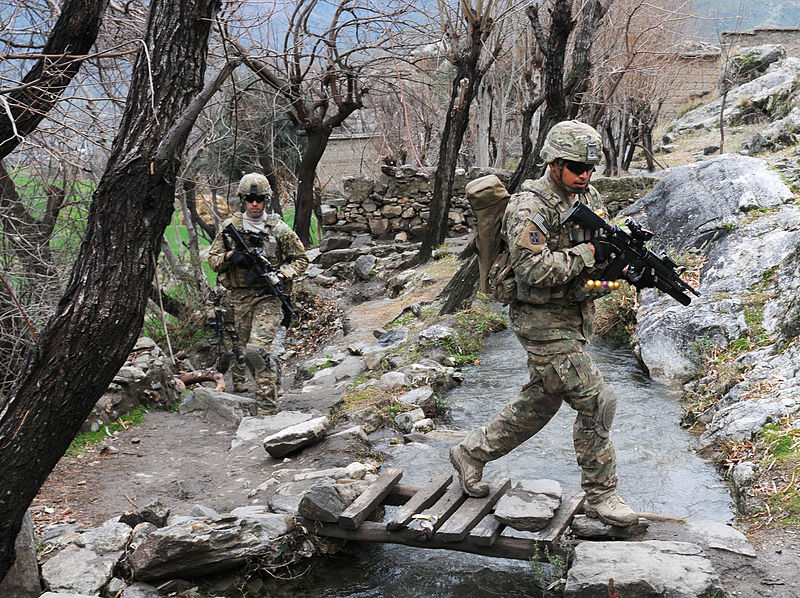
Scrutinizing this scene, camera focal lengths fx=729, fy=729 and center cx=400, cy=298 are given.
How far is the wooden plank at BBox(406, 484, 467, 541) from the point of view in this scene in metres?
3.78

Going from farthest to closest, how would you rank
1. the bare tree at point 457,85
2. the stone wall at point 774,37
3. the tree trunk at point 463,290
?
the stone wall at point 774,37 → the bare tree at point 457,85 → the tree trunk at point 463,290

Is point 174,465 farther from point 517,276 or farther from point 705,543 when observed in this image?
point 705,543

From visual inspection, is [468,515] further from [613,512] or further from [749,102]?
[749,102]

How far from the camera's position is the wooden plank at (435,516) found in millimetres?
3782

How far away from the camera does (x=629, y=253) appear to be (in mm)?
3777

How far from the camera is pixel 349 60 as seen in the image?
1304 centimetres

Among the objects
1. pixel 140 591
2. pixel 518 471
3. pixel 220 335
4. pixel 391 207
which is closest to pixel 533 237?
pixel 518 471

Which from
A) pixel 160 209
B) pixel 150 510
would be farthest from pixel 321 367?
pixel 160 209

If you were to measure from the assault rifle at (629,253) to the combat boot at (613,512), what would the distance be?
1130 mm

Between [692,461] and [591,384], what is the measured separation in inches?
73.9

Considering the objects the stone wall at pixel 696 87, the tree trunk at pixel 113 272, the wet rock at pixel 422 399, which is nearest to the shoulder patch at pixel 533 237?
the tree trunk at pixel 113 272

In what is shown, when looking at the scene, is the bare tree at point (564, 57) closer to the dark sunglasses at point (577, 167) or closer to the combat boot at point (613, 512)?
the dark sunglasses at point (577, 167)

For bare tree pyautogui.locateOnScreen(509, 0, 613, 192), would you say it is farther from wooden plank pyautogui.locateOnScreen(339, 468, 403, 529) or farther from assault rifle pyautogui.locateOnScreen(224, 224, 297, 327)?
Result: wooden plank pyautogui.locateOnScreen(339, 468, 403, 529)

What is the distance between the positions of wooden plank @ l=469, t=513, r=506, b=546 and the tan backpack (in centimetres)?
118
